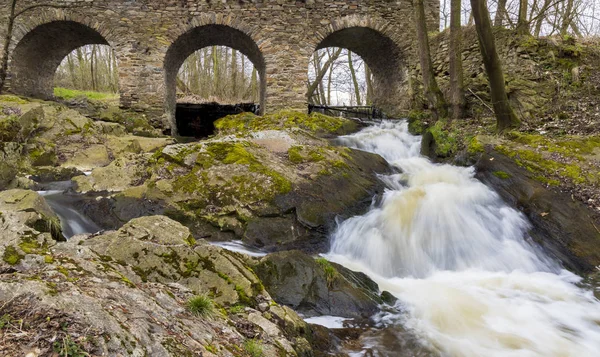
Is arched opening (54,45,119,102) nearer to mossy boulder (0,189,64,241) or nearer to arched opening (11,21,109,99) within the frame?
arched opening (11,21,109,99)

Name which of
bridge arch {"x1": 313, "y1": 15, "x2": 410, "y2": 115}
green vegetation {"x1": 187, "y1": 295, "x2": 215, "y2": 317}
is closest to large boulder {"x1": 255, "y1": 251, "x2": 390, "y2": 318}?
green vegetation {"x1": 187, "y1": 295, "x2": 215, "y2": 317}

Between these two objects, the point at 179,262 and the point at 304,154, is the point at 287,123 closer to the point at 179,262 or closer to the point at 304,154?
the point at 304,154

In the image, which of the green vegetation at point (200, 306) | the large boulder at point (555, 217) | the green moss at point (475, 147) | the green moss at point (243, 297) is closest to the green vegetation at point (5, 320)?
the green vegetation at point (200, 306)

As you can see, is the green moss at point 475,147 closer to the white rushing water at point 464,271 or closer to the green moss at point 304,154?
the white rushing water at point 464,271

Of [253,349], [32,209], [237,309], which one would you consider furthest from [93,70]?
[253,349]

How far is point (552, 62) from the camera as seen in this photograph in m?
9.57

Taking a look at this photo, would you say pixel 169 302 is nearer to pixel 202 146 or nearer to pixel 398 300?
pixel 398 300

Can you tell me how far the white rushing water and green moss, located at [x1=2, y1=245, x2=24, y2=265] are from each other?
9.52 feet

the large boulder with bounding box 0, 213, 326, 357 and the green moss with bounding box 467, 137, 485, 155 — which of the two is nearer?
the large boulder with bounding box 0, 213, 326, 357

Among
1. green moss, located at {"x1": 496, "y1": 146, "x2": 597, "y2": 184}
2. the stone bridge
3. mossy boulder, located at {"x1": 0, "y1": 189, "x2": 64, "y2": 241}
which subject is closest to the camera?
mossy boulder, located at {"x1": 0, "y1": 189, "x2": 64, "y2": 241}

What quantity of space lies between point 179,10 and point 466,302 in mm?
11949

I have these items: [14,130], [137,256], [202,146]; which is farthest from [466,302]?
[14,130]

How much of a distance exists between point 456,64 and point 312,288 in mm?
8557

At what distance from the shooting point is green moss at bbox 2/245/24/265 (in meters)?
2.04
